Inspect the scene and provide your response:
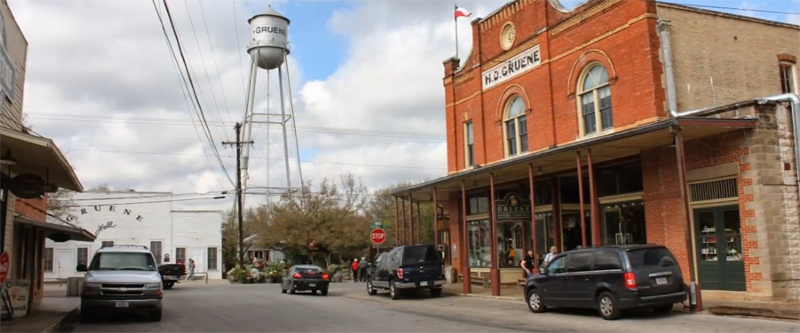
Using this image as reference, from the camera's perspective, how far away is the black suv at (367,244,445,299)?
78.9 feet

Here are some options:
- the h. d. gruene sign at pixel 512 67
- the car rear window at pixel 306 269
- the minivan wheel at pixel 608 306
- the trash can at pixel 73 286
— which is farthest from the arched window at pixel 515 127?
the trash can at pixel 73 286

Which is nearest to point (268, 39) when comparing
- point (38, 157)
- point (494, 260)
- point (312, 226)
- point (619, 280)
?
point (312, 226)

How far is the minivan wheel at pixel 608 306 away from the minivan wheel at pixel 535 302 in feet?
7.34

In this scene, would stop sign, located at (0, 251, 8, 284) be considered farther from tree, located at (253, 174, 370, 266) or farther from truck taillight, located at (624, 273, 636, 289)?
tree, located at (253, 174, 370, 266)

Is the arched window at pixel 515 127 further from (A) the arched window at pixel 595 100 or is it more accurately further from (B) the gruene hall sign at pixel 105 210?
(B) the gruene hall sign at pixel 105 210

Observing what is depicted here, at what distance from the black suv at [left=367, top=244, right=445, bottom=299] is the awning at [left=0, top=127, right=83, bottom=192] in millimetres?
11013

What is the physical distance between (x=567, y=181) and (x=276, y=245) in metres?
31.8

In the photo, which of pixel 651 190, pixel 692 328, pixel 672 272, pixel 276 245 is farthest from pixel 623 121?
pixel 276 245

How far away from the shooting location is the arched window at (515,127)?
89.7ft

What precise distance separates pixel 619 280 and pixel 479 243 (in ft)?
52.0

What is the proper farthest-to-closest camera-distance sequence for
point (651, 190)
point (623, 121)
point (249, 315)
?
1. point (623, 121)
2. point (651, 190)
3. point (249, 315)

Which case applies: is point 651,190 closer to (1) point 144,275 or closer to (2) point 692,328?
(2) point 692,328

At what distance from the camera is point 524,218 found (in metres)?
25.7

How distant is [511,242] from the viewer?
28.8 meters
